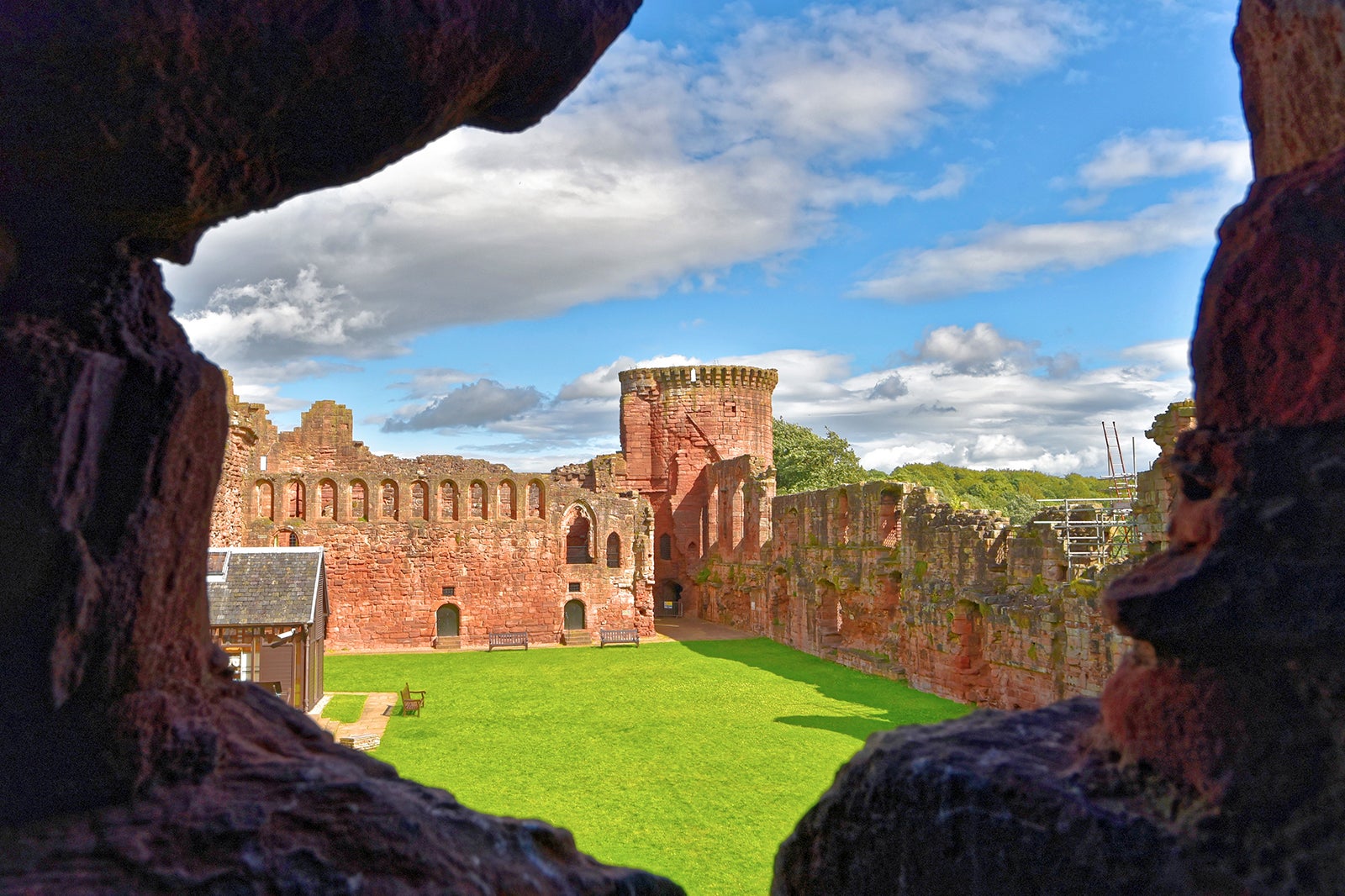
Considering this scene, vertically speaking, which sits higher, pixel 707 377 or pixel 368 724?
pixel 707 377

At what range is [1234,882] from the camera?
2.15 metres

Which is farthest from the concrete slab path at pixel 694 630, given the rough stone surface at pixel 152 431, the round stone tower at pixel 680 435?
the rough stone surface at pixel 152 431

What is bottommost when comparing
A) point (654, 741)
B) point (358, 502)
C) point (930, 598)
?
point (654, 741)

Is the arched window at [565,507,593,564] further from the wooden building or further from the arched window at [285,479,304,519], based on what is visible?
the wooden building

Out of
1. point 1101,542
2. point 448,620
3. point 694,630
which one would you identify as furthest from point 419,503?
point 1101,542

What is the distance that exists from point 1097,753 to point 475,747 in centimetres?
1293

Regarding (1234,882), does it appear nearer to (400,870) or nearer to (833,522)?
(400,870)

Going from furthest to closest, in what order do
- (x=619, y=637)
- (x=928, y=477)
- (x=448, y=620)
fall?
(x=928, y=477) < (x=448, y=620) < (x=619, y=637)

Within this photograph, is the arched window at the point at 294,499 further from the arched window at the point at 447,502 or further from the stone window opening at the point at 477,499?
the stone window opening at the point at 477,499

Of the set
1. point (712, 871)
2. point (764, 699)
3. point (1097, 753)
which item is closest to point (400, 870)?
point (1097, 753)

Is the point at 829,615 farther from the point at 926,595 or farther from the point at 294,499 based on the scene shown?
the point at 294,499

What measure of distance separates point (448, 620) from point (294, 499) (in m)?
5.57

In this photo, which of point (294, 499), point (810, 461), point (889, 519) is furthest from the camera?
point (810, 461)

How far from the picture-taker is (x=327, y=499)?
94.0 ft
